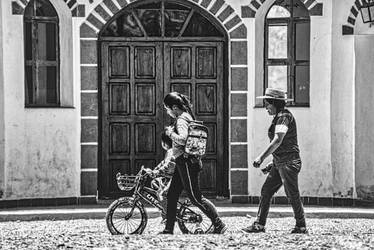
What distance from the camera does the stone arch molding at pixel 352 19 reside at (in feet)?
56.5

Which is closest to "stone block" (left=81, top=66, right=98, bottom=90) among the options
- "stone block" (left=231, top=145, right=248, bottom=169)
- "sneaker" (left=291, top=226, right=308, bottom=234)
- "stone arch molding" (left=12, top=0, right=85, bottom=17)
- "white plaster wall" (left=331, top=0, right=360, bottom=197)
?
"stone arch molding" (left=12, top=0, right=85, bottom=17)

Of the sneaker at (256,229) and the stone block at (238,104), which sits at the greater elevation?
the stone block at (238,104)

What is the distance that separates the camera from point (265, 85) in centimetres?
1770

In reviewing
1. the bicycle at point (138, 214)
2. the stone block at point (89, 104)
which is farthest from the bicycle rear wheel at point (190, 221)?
the stone block at point (89, 104)

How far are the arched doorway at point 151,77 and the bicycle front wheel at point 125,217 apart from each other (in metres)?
4.56

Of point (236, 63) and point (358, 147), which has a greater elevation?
point (236, 63)

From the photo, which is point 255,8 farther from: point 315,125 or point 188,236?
point 188,236

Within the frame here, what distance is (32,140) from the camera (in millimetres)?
17016

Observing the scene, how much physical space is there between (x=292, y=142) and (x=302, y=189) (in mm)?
4559

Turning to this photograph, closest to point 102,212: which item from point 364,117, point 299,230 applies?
point 299,230

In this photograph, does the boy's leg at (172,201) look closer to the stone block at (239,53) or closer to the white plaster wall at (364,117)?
the stone block at (239,53)

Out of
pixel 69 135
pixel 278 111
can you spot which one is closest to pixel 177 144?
pixel 278 111

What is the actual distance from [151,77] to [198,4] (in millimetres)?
1354

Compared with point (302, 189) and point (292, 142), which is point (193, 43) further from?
point (292, 142)
